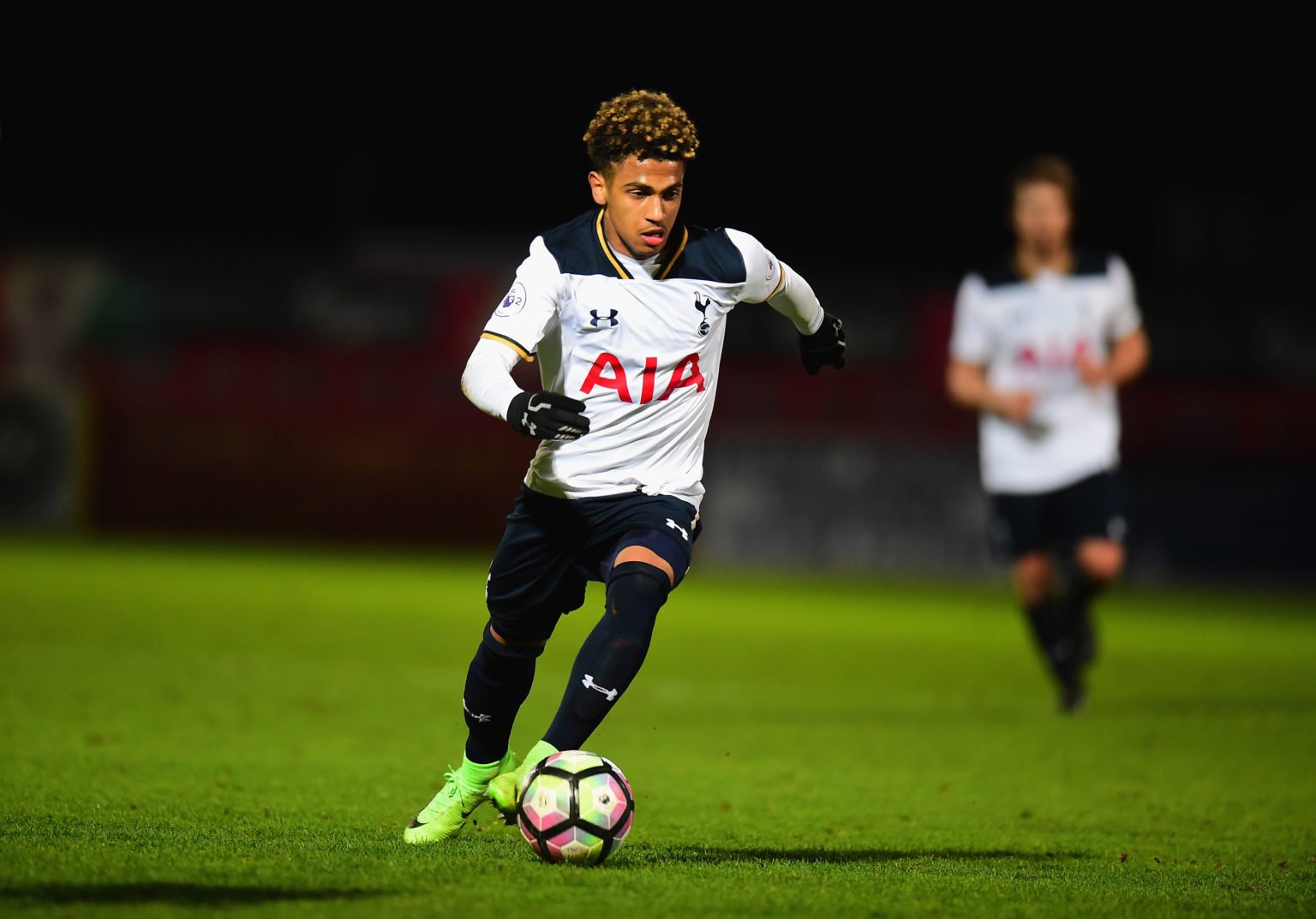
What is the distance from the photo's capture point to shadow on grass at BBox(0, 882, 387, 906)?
364cm

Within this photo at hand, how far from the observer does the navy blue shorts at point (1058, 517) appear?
28.5ft

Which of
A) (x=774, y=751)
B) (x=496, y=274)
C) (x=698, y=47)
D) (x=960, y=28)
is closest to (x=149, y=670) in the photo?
(x=774, y=751)

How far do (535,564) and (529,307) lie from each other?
29.3 inches

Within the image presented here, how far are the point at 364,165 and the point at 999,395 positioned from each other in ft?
63.6

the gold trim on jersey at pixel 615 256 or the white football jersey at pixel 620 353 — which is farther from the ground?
the gold trim on jersey at pixel 615 256

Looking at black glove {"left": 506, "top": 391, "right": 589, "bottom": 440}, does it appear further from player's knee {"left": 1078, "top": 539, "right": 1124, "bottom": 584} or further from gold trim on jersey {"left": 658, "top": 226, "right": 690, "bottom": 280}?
player's knee {"left": 1078, "top": 539, "right": 1124, "bottom": 584}

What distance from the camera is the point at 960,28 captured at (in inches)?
1014

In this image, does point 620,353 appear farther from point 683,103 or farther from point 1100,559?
point 683,103

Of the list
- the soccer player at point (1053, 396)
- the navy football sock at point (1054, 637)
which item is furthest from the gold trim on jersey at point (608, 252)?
the navy football sock at point (1054, 637)

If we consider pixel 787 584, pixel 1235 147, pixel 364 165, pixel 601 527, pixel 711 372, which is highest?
Result: pixel 1235 147

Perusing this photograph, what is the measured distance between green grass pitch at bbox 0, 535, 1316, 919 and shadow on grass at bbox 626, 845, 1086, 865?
2cm

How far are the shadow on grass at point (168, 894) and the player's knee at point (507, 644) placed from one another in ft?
4.28

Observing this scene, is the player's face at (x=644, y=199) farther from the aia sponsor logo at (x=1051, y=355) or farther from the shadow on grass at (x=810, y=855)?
the aia sponsor logo at (x=1051, y=355)

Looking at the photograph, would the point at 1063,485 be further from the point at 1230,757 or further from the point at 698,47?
the point at 698,47
